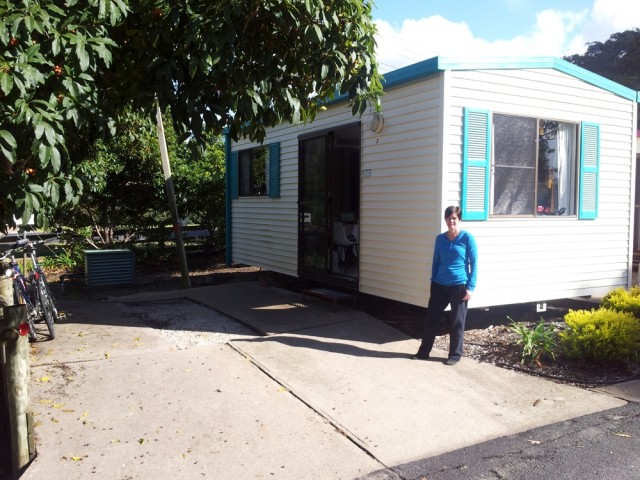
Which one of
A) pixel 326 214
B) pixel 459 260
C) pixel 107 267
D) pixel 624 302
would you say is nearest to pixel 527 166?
pixel 624 302

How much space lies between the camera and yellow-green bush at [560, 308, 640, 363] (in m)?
5.53

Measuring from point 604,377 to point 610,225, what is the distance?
10.5 feet

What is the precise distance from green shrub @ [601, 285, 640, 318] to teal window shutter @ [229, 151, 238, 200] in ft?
23.4

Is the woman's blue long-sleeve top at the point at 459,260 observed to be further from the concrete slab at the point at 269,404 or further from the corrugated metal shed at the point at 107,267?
the corrugated metal shed at the point at 107,267

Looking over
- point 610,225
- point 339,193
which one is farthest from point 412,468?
point 339,193

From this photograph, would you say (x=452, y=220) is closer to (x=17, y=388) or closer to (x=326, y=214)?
(x=326, y=214)

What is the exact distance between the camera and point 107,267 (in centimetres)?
1030

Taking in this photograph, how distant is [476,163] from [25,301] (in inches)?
207

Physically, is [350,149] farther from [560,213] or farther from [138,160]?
[138,160]

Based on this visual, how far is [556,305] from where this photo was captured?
820 cm

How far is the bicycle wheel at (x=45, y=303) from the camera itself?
6.17 meters

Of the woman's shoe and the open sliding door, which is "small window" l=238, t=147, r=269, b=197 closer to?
the open sliding door

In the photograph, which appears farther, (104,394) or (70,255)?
(70,255)

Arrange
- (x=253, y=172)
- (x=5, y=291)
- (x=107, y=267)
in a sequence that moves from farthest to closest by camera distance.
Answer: (x=253, y=172) → (x=107, y=267) → (x=5, y=291)
